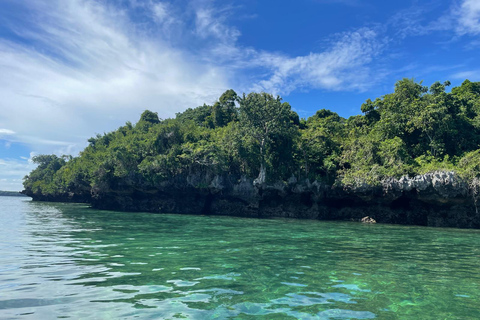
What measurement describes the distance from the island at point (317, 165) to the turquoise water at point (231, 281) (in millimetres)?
15795

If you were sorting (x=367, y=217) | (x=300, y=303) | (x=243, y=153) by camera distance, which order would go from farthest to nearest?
1. (x=243, y=153)
2. (x=367, y=217)
3. (x=300, y=303)

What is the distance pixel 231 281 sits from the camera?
6.89 meters

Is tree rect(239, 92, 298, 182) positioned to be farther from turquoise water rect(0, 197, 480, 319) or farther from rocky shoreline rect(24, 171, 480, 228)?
turquoise water rect(0, 197, 480, 319)

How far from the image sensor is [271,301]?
5652 millimetres

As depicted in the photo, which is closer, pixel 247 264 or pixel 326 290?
pixel 326 290

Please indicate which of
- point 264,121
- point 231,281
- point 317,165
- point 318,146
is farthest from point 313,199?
point 231,281

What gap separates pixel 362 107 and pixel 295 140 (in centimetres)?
1071

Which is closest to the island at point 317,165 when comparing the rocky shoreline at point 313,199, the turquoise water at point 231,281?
the rocky shoreline at point 313,199

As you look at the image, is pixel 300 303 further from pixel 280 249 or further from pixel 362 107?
pixel 362 107

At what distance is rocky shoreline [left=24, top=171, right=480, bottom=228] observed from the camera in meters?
24.3

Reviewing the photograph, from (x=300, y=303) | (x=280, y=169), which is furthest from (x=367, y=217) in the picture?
(x=300, y=303)

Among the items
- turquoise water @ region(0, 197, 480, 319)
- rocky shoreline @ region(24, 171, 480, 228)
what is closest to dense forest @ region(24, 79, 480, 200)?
rocky shoreline @ region(24, 171, 480, 228)

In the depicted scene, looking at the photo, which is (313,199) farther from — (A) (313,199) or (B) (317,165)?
(B) (317,165)

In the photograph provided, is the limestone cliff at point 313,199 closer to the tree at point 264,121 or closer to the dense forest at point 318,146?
the dense forest at point 318,146
